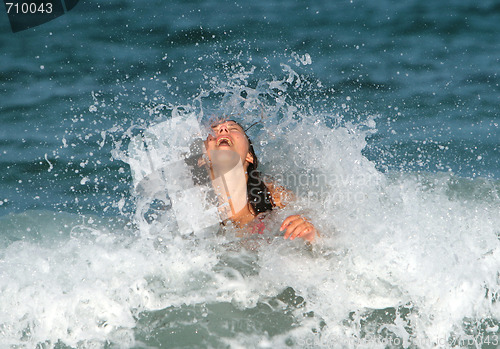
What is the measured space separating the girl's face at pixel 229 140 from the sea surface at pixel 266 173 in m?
0.39

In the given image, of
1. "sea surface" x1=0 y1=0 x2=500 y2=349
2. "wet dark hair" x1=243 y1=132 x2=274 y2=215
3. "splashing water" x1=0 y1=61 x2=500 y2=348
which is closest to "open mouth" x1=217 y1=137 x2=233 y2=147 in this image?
"wet dark hair" x1=243 y1=132 x2=274 y2=215

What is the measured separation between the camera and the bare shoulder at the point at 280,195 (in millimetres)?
4840

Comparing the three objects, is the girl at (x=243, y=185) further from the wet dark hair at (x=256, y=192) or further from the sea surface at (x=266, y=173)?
the sea surface at (x=266, y=173)

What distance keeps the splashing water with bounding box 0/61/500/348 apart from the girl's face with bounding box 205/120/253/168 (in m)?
0.59

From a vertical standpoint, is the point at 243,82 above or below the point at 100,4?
below

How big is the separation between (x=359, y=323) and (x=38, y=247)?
8.24 ft

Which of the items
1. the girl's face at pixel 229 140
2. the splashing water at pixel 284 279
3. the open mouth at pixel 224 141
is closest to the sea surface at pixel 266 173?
the splashing water at pixel 284 279

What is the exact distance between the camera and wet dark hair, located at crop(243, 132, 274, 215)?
15.7 ft

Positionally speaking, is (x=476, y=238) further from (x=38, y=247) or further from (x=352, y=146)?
(x=38, y=247)

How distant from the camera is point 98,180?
595 centimetres

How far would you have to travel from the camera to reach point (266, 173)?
5445mm

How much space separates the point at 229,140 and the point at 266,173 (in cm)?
114

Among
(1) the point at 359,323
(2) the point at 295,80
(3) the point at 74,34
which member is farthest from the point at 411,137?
(3) the point at 74,34

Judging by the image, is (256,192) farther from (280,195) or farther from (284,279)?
(284,279)
